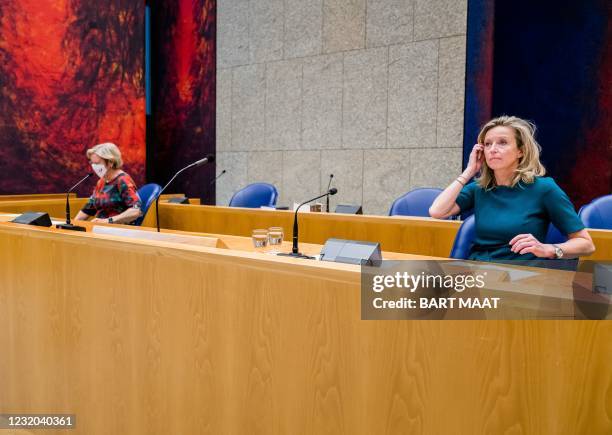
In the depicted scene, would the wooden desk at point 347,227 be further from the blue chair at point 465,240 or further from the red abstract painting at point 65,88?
the red abstract painting at point 65,88

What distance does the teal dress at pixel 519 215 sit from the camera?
2.35 metres

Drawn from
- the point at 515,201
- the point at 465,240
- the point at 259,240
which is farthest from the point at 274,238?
the point at 515,201

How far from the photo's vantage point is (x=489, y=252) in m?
2.46

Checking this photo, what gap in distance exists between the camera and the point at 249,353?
4.99 feet

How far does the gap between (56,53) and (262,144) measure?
291cm

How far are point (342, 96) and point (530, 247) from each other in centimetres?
496

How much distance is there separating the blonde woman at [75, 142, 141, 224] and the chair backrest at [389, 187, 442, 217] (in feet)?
6.14

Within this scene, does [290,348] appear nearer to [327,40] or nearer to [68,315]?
[68,315]

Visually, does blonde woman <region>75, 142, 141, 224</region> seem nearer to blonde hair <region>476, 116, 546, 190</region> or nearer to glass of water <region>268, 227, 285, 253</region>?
glass of water <region>268, 227, 285, 253</region>

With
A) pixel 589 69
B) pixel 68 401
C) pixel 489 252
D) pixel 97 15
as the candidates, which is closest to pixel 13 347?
pixel 68 401

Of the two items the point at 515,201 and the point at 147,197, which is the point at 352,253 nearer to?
the point at 515,201

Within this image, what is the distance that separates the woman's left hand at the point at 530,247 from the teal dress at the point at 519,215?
0.17 metres

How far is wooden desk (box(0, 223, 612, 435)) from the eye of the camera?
1120 millimetres

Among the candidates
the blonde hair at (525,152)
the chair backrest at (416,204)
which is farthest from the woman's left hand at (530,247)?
the chair backrest at (416,204)
